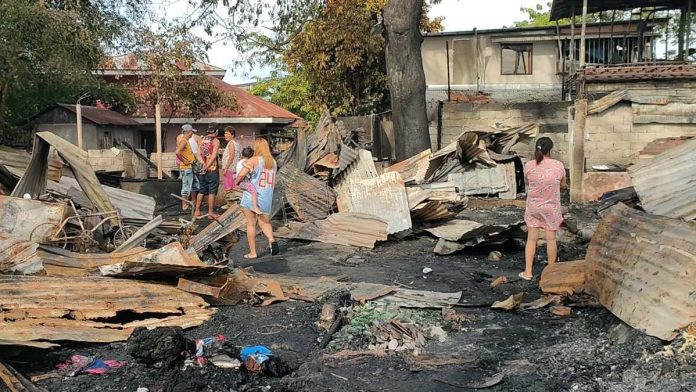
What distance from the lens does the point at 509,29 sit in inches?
1000

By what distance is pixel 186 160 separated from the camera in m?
11.6

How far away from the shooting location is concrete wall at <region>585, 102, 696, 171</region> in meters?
14.3

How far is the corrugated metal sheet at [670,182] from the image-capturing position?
194 inches

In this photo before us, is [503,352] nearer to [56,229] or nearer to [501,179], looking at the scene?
[56,229]

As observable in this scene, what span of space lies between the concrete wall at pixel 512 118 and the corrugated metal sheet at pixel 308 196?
799 centimetres

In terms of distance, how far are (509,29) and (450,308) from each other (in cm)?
2143

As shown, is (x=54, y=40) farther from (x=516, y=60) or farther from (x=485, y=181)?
(x=516, y=60)

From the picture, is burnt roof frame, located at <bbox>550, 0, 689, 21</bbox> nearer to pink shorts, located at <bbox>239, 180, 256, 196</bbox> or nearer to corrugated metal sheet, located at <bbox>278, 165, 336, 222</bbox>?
corrugated metal sheet, located at <bbox>278, 165, 336, 222</bbox>

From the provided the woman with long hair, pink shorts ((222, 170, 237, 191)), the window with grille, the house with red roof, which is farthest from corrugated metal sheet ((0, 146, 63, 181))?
the window with grille

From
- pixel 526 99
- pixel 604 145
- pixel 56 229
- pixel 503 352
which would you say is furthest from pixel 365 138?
pixel 503 352

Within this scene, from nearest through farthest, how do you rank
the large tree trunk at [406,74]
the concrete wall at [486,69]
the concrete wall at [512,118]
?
the large tree trunk at [406,74] < the concrete wall at [512,118] < the concrete wall at [486,69]

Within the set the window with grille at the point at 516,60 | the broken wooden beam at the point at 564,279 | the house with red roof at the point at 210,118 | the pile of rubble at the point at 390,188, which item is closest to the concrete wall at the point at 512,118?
the pile of rubble at the point at 390,188

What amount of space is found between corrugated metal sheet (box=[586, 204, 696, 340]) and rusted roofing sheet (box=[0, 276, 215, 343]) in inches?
132

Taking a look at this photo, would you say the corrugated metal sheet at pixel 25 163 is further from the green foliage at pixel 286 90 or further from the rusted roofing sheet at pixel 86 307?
the green foliage at pixel 286 90
